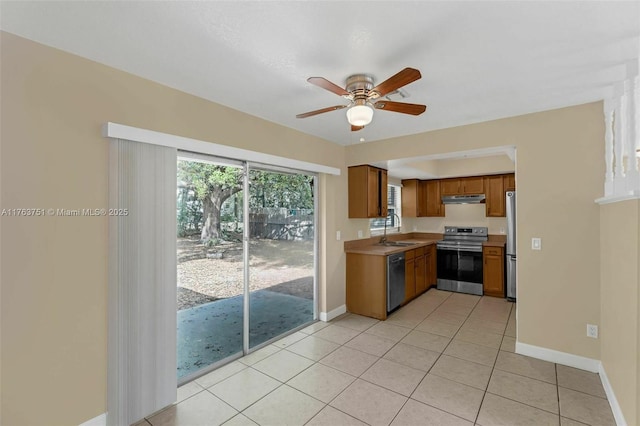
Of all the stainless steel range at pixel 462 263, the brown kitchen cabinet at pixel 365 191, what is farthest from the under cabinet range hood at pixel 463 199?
the brown kitchen cabinet at pixel 365 191

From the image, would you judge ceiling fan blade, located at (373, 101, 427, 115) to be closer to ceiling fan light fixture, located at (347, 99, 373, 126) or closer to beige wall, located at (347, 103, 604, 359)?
ceiling fan light fixture, located at (347, 99, 373, 126)

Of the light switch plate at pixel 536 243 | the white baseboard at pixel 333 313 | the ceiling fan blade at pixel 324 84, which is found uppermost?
the ceiling fan blade at pixel 324 84

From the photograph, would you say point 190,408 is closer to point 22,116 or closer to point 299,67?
point 22,116

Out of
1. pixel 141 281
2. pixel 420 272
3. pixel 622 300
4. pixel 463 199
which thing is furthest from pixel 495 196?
pixel 141 281

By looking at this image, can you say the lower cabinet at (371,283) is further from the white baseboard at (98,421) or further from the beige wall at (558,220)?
the white baseboard at (98,421)

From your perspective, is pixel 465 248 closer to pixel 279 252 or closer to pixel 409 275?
pixel 409 275

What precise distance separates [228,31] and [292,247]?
8.58 ft

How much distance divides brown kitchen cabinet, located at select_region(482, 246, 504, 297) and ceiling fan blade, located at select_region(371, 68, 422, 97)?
4.43 metres

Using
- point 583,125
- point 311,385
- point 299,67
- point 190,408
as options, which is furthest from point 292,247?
point 583,125

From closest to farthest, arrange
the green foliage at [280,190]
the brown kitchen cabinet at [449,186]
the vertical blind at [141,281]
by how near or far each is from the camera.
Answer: the vertical blind at [141,281]
the green foliage at [280,190]
the brown kitchen cabinet at [449,186]

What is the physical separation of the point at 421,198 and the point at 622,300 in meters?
4.48

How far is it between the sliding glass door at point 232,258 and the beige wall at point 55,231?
702 millimetres

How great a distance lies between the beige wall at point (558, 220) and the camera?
2791mm

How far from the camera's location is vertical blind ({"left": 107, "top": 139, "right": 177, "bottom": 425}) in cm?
212
